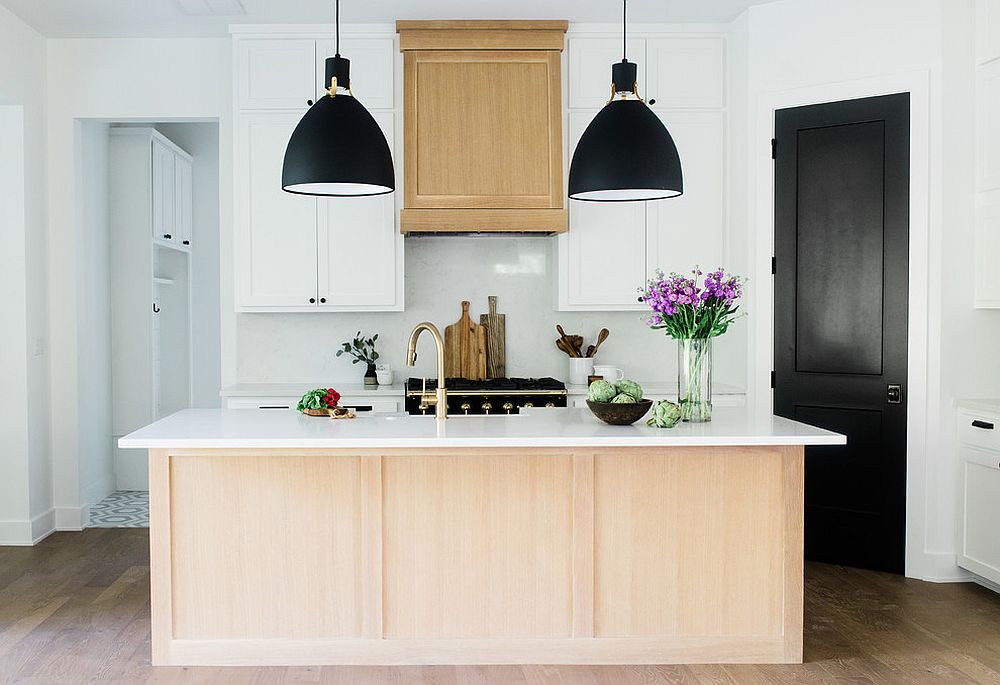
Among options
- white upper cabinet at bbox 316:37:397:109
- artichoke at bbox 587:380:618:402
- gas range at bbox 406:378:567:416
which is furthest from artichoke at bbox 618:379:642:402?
white upper cabinet at bbox 316:37:397:109

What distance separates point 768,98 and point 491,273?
184 cm

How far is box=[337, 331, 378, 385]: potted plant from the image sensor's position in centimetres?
539

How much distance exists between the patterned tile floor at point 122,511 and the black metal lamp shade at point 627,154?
367 centimetres

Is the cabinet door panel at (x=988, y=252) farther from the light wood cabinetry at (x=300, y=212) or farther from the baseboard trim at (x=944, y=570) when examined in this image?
the light wood cabinetry at (x=300, y=212)

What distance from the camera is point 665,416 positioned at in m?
3.29

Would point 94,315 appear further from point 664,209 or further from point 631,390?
point 631,390

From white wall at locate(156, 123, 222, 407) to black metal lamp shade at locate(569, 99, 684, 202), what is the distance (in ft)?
15.6

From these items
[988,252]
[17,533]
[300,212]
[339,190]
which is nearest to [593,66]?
[300,212]

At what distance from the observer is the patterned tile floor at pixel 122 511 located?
5527mm

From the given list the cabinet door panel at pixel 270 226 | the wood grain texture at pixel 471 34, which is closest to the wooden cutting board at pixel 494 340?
the cabinet door panel at pixel 270 226

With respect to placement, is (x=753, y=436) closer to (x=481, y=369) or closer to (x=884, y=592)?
(x=884, y=592)

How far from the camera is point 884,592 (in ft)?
13.7

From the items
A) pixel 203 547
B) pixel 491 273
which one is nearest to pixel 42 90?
pixel 491 273

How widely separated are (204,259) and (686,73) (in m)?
4.07
